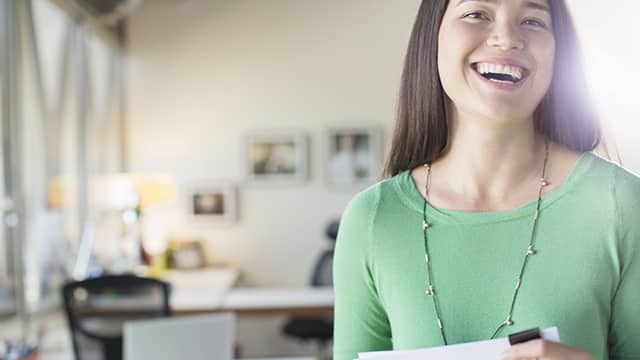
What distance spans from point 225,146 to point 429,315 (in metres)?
4.40

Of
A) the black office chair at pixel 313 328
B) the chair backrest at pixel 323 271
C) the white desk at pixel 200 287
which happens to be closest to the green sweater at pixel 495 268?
the white desk at pixel 200 287

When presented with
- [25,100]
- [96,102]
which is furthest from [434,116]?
[96,102]

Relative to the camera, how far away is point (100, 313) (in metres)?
2.29

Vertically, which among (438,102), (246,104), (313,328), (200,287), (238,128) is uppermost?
(246,104)

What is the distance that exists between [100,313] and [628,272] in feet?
6.71

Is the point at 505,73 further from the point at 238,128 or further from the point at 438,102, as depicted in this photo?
the point at 238,128

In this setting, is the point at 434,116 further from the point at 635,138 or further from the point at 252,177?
the point at 252,177

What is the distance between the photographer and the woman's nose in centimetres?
54

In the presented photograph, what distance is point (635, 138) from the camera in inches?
23.5

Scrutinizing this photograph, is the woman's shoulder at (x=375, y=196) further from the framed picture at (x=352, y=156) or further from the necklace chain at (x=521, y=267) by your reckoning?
the framed picture at (x=352, y=156)

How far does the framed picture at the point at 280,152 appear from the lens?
4.88 metres

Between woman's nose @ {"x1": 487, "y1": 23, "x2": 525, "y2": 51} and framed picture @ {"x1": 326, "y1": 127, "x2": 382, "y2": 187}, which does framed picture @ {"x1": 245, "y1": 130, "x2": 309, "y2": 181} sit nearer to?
framed picture @ {"x1": 326, "y1": 127, "x2": 382, "y2": 187}

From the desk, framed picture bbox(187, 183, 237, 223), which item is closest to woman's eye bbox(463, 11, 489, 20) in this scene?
the desk

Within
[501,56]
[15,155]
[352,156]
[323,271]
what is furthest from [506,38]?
[352,156]
